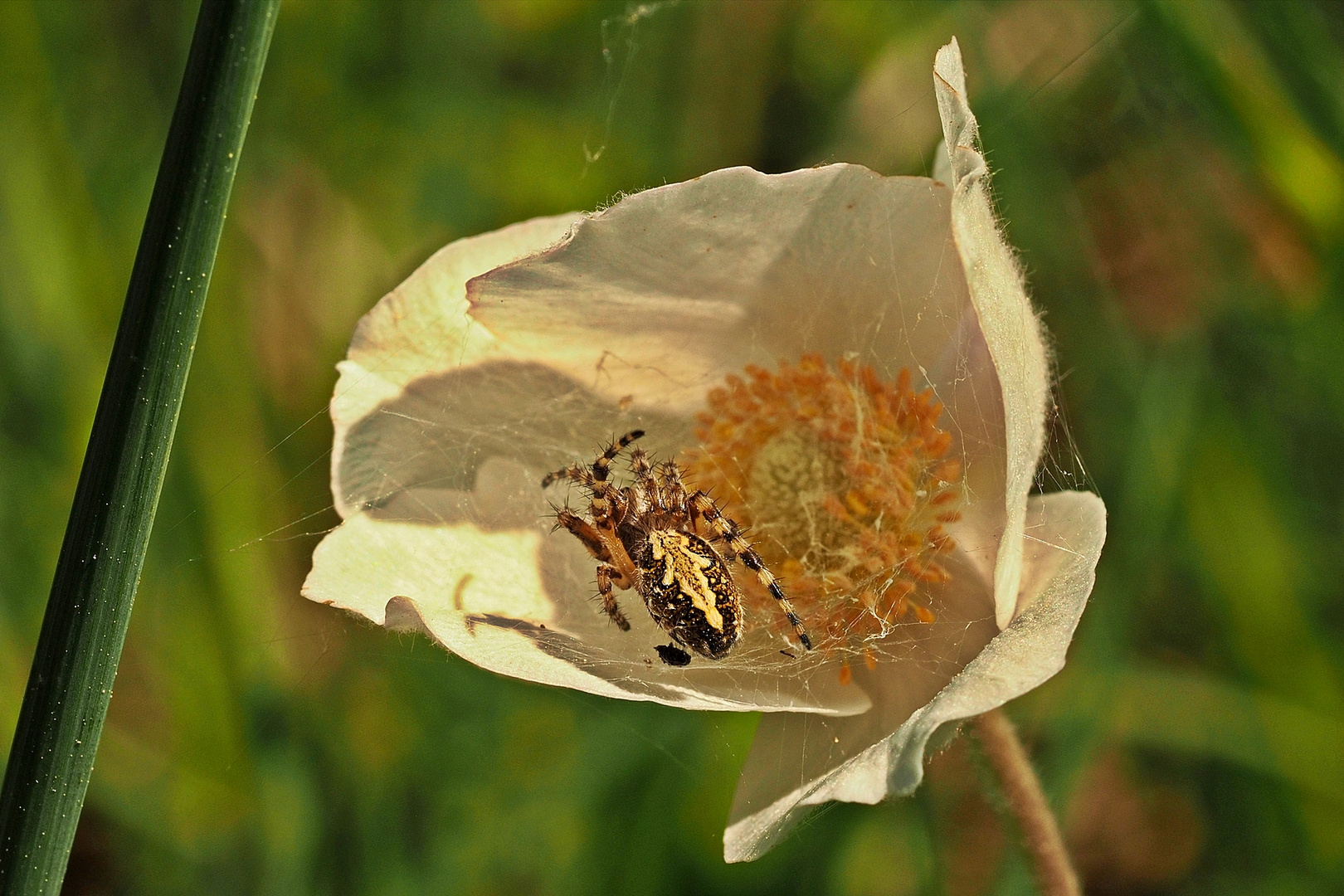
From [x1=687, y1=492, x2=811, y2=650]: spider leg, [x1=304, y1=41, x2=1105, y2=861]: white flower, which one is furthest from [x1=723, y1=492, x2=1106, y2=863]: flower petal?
[x1=687, y1=492, x2=811, y2=650]: spider leg

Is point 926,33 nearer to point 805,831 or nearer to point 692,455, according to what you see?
point 692,455

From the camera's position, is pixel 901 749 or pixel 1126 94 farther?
pixel 1126 94

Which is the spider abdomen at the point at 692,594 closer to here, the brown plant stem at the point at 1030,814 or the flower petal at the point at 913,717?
the flower petal at the point at 913,717

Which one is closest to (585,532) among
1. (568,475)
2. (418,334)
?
(568,475)

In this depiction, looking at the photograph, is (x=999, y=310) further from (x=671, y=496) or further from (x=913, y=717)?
(x=671, y=496)

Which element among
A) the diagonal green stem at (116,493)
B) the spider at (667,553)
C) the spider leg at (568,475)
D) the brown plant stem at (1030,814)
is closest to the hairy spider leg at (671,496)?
the spider at (667,553)

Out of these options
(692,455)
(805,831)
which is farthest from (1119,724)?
(692,455)
